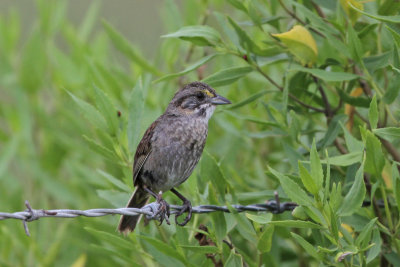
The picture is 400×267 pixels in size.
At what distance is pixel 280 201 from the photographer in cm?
455

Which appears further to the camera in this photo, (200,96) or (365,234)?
(200,96)

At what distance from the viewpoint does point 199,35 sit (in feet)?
14.3

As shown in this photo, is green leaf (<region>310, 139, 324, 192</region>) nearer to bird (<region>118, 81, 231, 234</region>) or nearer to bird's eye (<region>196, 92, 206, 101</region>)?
bird (<region>118, 81, 231, 234</region>)

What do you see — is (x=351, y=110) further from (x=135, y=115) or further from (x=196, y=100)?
(x=135, y=115)

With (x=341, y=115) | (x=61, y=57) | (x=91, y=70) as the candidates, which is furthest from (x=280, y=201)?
(x=61, y=57)

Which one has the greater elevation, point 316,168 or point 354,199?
point 316,168

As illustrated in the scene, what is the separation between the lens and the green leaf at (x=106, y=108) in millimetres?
4266

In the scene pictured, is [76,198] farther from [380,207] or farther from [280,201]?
[380,207]

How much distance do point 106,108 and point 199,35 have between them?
0.69 m

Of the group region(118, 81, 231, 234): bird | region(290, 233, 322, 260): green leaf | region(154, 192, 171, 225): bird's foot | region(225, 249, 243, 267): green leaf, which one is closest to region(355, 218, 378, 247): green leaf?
region(290, 233, 322, 260): green leaf

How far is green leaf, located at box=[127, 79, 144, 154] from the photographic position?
4.43 meters

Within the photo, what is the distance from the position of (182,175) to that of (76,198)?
2.10 metres

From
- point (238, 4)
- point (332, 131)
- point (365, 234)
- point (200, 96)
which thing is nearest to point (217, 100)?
point (200, 96)

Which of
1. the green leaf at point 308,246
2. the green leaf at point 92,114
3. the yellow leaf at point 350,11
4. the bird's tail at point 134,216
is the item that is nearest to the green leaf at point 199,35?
the green leaf at point 92,114
